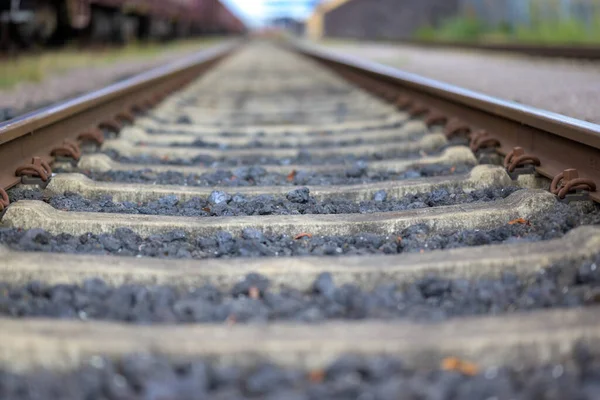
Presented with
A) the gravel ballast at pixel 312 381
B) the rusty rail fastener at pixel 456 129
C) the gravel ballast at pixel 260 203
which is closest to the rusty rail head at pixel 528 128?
the rusty rail fastener at pixel 456 129

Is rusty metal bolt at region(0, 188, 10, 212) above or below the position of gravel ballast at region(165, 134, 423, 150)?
below

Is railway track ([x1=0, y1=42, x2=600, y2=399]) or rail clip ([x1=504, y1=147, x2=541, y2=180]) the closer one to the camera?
railway track ([x1=0, y1=42, x2=600, y2=399])

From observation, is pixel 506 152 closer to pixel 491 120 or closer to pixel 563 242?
pixel 491 120

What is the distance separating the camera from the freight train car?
9.58m

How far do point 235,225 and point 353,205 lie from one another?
57 cm

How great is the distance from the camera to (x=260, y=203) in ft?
9.21

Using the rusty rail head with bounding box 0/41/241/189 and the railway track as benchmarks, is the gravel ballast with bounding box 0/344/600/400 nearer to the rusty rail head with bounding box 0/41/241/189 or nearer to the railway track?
the railway track

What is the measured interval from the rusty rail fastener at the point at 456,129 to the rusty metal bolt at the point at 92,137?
1.93 metres

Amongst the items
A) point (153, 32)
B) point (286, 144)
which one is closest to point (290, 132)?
point (286, 144)

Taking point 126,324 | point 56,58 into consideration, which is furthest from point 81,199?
point 56,58

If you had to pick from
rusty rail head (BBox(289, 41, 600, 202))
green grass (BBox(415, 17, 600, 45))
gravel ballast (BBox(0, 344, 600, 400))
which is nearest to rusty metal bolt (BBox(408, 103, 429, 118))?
rusty rail head (BBox(289, 41, 600, 202))

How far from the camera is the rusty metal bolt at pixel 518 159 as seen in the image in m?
3.02

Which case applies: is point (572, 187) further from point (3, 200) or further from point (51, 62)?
point (51, 62)

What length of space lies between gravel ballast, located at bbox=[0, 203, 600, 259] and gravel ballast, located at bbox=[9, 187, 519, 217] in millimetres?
312
